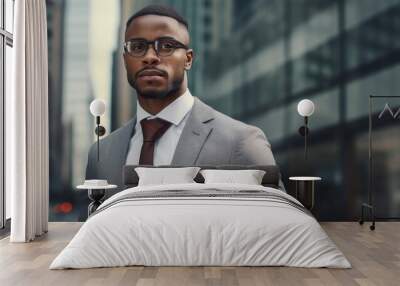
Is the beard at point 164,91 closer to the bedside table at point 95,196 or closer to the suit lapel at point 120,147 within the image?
the suit lapel at point 120,147

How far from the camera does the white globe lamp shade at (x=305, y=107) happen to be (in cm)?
686

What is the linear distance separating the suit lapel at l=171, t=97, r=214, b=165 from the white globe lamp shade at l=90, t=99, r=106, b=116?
1.00 meters

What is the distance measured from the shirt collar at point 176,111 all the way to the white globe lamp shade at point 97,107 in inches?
17.5

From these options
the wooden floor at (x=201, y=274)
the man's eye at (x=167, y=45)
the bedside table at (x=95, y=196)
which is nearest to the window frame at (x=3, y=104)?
the bedside table at (x=95, y=196)

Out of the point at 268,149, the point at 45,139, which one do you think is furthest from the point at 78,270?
the point at 268,149

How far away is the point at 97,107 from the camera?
6.94 m

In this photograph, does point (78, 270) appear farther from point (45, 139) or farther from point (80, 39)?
point (80, 39)

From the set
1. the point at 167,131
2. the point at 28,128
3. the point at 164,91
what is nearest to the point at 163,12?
the point at 164,91

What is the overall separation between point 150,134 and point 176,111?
41cm

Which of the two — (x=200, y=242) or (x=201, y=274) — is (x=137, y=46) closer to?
(x=200, y=242)

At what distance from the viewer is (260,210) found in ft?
15.0

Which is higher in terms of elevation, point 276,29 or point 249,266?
point 276,29

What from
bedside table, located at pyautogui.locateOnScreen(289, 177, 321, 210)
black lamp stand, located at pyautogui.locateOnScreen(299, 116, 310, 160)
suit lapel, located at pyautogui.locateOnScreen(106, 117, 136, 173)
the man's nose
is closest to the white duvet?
bedside table, located at pyautogui.locateOnScreen(289, 177, 321, 210)

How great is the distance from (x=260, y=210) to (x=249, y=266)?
17.3 inches
